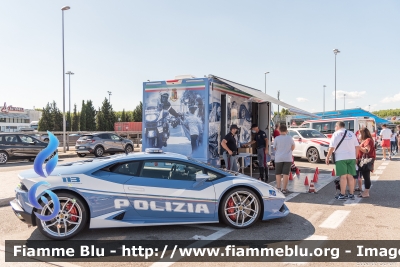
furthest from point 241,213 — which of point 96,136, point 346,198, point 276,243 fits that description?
point 96,136

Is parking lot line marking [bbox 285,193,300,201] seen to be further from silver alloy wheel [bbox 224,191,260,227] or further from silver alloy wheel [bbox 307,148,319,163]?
silver alloy wheel [bbox 307,148,319,163]

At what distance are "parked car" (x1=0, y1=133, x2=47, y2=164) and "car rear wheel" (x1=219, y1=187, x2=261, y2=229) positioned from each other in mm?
14222

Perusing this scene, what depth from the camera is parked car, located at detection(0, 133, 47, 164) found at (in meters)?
16.1

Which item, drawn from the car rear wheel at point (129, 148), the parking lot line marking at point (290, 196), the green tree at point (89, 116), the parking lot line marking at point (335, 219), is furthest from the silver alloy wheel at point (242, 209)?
the green tree at point (89, 116)

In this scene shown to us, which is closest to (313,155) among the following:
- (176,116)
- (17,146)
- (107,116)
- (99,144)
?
(176,116)

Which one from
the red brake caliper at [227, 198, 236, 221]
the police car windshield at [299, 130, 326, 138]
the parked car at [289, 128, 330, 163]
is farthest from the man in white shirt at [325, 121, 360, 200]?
the police car windshield at [299, 130, 326, 138]

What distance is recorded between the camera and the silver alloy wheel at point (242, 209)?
535cm

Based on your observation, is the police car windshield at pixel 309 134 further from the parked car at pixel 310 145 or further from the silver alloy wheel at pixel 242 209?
the silver alloy wheel at pixel 242 209

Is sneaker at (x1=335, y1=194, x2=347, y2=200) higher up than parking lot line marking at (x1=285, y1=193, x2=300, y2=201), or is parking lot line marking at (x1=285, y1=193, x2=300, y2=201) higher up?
sneaker at (x1=335, y1=194, x2=347, y2=200)

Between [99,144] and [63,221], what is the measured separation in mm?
15352

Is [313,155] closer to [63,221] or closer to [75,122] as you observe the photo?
[63,221]

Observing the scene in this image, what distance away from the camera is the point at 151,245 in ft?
15.1

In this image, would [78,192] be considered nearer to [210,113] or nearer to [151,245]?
[151,245]

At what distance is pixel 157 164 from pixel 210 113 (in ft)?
13.0
